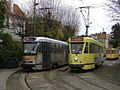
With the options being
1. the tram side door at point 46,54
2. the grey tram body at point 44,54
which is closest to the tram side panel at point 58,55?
the grey tram body at point 44,54

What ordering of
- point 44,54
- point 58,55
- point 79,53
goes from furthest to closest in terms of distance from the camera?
point 58,55 → point 44,54 → point 79,53

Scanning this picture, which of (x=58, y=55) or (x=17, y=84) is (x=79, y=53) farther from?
(x=17, y=84)

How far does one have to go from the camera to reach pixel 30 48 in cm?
3178

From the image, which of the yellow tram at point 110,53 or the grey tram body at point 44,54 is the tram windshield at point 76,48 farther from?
the yellow tram at point 110,53

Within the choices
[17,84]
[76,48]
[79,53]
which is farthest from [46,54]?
[17,84]

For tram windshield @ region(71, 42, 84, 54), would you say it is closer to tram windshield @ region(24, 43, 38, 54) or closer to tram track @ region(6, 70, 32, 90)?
tram windshield @ region(24, 43, 38, 54)

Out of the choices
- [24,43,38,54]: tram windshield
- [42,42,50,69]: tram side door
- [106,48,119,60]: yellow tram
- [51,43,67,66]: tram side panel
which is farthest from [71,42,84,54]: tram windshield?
[106,48,119,60]: yellow tram

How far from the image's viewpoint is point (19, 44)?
4238 centimetres

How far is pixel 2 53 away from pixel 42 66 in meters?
5.31

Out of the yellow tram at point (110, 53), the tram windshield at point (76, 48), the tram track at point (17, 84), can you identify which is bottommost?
the tram track at point (17, 84)

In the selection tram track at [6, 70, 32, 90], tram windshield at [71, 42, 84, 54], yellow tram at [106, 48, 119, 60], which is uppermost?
tram windshield at [71, 42, 84, 54]

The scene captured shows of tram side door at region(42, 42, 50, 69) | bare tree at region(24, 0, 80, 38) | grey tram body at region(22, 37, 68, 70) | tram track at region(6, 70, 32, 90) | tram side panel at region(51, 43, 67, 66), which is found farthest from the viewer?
bare tree at region(24, 0, 80, 38)

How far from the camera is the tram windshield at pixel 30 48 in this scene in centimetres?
3159

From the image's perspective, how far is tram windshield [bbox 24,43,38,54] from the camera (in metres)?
31.6
